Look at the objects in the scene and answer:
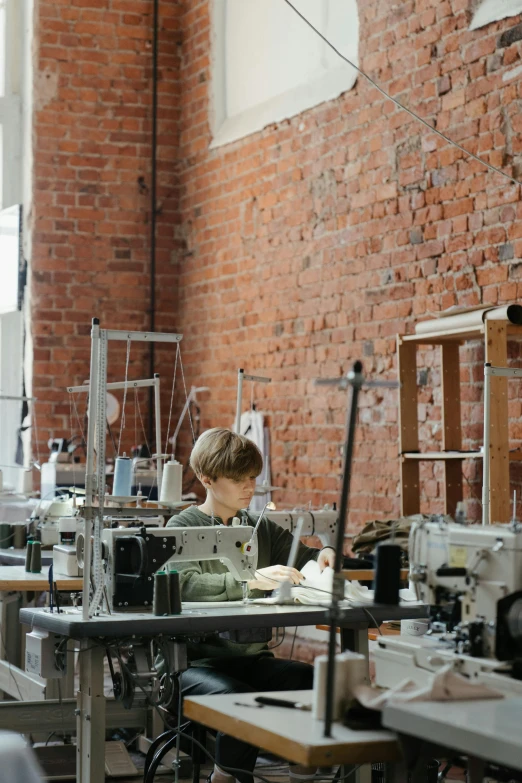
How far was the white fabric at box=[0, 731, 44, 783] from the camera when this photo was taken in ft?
5.08

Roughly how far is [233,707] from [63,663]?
44.6 inches

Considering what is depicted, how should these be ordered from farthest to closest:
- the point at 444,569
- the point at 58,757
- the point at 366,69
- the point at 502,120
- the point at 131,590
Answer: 1. the point at 366,69
2. the point at 502,120
3. the point at 58,757
4. the point at 131,590
5. the point at 444,569

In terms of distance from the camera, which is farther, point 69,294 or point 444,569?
point 69,294

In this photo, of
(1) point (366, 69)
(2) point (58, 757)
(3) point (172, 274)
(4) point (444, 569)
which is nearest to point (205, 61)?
(3) point (172, 274)

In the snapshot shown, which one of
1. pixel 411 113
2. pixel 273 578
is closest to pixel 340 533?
pixel 273 578

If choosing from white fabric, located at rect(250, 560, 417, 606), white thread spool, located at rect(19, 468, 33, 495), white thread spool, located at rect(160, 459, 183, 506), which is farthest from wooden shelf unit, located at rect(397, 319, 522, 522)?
white thread spool, located at rect(19, 468, 33, 495)

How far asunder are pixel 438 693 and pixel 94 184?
5637 mm

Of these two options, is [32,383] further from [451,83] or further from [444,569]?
[444,569]

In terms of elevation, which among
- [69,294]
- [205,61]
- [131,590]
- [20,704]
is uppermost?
[205,61]

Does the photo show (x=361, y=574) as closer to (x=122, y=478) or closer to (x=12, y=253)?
(x=122, y=478)

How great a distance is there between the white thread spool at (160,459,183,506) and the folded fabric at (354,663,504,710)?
2517 millimetres

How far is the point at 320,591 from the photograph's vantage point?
3418mm

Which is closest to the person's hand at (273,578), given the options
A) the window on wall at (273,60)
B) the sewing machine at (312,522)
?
the sewing machine at (312,522)

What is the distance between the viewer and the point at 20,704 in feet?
12.2
